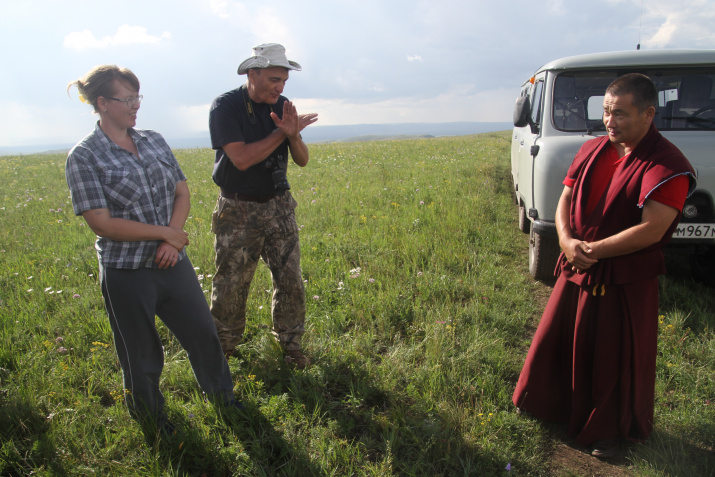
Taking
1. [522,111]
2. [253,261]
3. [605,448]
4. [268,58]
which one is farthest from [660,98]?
[253,261]

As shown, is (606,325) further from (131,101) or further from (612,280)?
(131,101)

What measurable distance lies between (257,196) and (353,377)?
1.41 meters

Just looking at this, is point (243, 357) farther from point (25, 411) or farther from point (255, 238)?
point (25, 411)

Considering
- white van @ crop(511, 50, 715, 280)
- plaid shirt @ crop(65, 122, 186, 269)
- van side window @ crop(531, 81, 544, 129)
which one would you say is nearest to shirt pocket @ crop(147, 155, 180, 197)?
plaid shirt @ crop(65, 122, 186, 269)

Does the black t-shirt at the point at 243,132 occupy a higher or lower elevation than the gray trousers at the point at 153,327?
higher

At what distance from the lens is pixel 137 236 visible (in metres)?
2.22

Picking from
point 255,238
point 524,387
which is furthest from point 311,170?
point 524,387

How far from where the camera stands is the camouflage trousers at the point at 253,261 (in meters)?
2.96

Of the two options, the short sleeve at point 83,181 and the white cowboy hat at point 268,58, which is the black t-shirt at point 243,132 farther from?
the short sleeve at point 83,181

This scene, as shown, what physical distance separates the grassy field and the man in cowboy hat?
0.32 m

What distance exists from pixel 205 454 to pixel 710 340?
140 inches

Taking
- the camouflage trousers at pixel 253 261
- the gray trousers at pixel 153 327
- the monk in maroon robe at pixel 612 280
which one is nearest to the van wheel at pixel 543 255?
the monk in maroon robe at pixel 612 280

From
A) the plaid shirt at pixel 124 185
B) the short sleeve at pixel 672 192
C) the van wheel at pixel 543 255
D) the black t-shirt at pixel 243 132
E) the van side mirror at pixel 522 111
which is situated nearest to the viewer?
the short sleeve at pixel 672 192

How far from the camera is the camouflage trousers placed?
296cm
